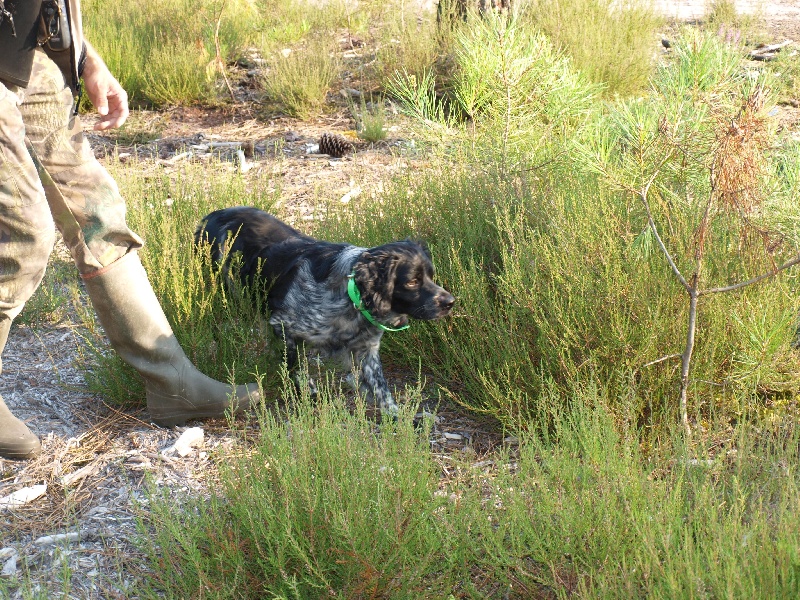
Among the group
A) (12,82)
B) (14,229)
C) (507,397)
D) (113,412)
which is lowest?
Answer: (113,412)

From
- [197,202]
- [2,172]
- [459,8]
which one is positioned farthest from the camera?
[459,8]

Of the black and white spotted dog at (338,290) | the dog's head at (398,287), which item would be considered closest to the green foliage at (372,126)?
the black and white spotted dog at (338,290)

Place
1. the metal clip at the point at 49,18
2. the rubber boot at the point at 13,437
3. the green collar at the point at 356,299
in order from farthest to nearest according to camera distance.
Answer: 1. the green collar at the point at 356,299
2. the rubber boot at the point at 13,437
3. the metal clip at the point at 49,18

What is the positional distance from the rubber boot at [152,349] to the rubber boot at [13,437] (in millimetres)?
361

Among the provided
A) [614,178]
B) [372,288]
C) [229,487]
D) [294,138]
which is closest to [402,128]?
[294,138]

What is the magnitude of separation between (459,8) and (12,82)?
599cm

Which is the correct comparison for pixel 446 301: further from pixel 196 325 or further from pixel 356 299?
pixel 196 325

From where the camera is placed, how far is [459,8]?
7992 millimetres

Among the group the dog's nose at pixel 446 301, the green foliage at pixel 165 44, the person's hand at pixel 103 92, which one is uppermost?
the person's hand at pixel 103 92

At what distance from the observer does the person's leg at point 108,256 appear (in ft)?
9.25

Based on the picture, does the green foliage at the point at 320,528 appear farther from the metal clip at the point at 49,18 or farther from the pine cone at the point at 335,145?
the pine cone at the point at 335,145

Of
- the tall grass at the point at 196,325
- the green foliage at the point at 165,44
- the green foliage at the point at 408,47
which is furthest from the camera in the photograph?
the green foliage at the point at 165,44

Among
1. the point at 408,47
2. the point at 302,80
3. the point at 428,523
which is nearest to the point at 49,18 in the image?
the point at 428,523

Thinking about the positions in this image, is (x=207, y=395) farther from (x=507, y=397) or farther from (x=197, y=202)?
(x=197, y=202)
